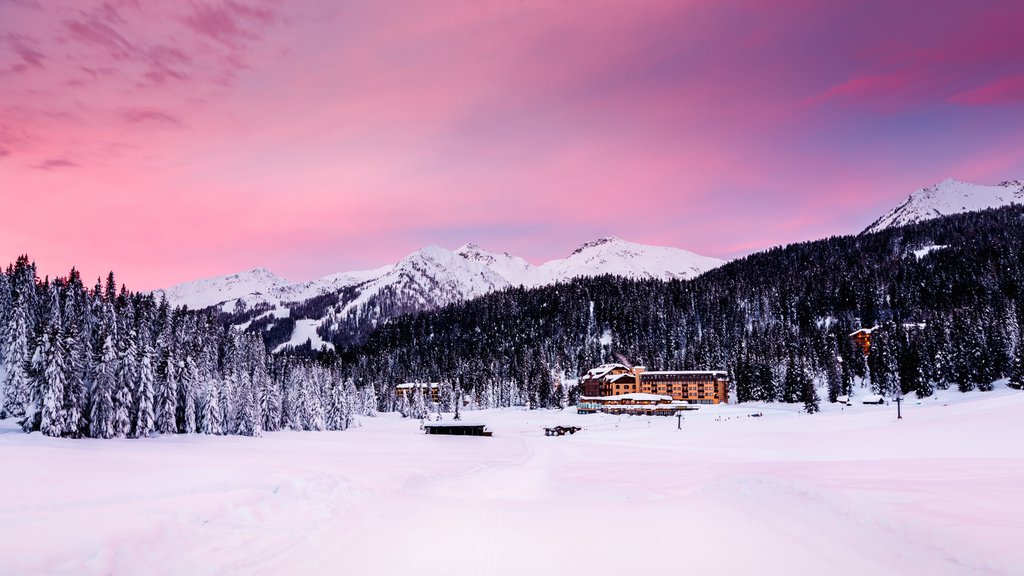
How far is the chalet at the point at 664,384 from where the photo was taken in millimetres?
142375

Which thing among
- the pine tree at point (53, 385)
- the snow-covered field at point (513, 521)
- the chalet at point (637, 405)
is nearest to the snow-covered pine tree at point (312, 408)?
the pine tree at point (53, 385)

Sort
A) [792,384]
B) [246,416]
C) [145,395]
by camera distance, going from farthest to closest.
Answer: [792,384] < [246,416] < [145,395]

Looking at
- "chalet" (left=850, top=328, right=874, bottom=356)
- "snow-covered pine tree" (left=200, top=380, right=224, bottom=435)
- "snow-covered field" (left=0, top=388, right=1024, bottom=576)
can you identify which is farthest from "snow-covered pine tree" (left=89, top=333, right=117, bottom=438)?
"chalet" (left=850, top=328, right=874, bottom=356)

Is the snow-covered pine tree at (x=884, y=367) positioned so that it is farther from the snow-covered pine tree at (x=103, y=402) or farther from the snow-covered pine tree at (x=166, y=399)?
the snow-covered pine tree at (x=103, y=402)

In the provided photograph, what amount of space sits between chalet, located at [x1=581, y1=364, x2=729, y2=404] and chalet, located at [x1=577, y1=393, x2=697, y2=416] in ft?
30.0

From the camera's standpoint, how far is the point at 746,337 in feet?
621

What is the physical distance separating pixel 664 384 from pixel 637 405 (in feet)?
83.3

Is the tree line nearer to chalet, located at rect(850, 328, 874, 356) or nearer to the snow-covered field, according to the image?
the snow-covered field

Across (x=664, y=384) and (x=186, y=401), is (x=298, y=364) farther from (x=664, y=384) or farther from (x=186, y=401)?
(x=664, y=384)

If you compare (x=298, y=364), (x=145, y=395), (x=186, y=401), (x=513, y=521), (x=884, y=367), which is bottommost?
(x=884, y=367)

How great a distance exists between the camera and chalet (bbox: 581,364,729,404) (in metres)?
142

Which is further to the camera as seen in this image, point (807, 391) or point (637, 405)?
point (637, 405)

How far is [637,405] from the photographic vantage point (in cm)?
12644

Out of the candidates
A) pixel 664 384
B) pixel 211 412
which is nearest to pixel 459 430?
pixel 211 412
